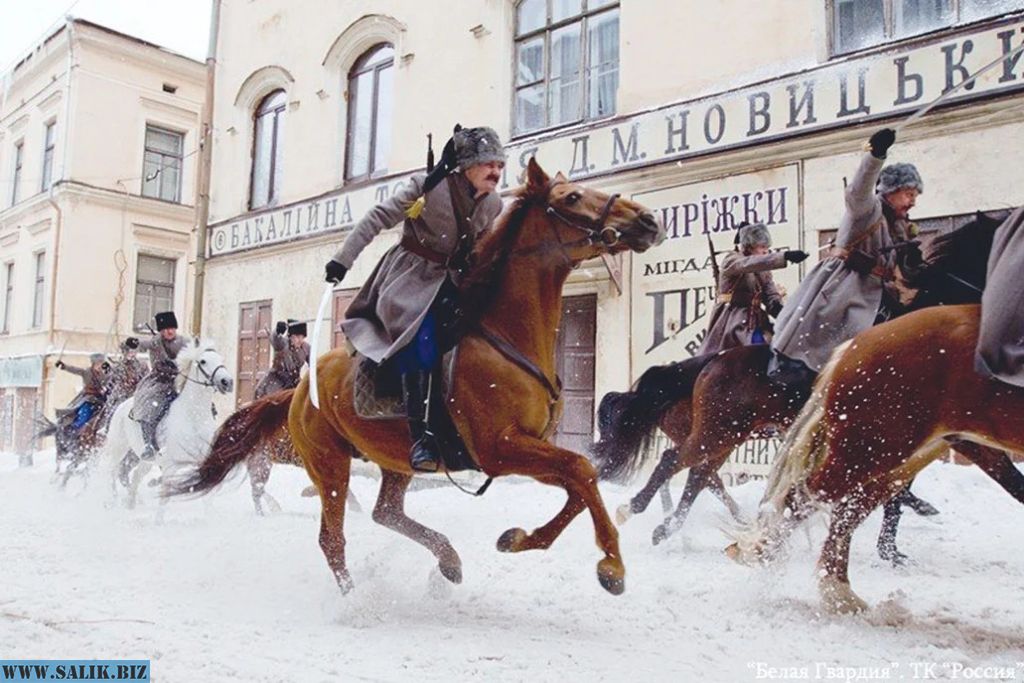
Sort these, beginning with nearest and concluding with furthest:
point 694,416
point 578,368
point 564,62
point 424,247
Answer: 1. point 424,247
2. point 694,416
3. point 578,368
4. point 564,62

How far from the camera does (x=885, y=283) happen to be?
497cm

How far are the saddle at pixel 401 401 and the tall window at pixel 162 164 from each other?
22.3 m

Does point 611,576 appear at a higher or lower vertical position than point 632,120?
lower

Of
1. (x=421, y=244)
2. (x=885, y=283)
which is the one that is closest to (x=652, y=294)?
(x=885, y=283)

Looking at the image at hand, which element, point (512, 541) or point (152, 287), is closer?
point (512, 541)

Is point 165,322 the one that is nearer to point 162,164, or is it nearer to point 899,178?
point 899,178

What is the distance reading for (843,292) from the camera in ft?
16.5

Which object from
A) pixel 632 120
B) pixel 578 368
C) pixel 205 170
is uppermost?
pixel 205 170

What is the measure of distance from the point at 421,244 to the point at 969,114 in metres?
6.15

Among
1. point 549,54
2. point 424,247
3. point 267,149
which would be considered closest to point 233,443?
point 424,247

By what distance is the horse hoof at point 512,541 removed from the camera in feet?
12.4

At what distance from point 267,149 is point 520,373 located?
13969 millimetres

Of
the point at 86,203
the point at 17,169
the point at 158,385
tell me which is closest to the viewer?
the point at 158,385

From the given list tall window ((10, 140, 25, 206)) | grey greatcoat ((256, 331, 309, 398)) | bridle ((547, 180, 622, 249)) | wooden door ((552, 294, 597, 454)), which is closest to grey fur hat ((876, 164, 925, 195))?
bridle ((547, 180, 622, 249))
